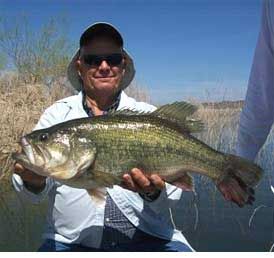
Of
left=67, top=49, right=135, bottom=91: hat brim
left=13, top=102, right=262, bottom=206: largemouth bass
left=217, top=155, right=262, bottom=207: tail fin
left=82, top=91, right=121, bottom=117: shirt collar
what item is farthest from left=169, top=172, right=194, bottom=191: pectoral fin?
left=67, top=49, right=135, bottom=91: hat brim

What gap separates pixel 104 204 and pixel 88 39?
701 mm

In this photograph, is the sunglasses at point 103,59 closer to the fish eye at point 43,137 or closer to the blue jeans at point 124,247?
the fish eye at point 43,137

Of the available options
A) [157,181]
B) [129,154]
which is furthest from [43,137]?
[157,181]

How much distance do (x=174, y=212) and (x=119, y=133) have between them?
3992mm

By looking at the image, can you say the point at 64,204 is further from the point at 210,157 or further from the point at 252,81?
the point at 252,81

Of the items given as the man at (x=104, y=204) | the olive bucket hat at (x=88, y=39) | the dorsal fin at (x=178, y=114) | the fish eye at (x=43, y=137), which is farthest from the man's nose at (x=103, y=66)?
the fish eye at (x=43, y=137)

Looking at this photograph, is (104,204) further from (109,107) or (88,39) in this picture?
(88,39)

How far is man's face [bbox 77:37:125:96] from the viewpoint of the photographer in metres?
2.45

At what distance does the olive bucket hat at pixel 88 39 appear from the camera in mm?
2502

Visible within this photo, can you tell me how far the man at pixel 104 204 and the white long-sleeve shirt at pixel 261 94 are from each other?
0.61 meters

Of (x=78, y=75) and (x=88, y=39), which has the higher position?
(x=88, y=39)

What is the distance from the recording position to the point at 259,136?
1.75 m

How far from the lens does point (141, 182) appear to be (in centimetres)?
211

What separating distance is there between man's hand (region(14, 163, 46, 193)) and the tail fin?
0.67 meters
